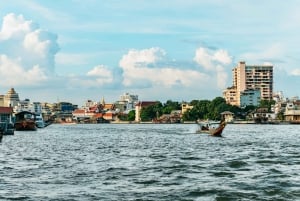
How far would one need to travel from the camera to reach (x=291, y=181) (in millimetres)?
24812

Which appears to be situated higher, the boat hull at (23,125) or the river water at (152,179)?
the boat hull at (23,125)

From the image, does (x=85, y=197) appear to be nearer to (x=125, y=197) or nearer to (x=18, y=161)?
(x=125, y=197)

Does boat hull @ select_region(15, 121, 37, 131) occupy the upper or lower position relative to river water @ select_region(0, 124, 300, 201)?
upper

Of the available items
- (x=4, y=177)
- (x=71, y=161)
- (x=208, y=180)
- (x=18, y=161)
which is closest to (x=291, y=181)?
(x=208, y=180)

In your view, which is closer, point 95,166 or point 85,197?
point 85,197

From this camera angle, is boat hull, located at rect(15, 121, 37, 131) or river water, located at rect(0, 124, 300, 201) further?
boat hull, located at rect(15, 121, 37, 131)

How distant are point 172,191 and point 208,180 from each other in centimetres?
326

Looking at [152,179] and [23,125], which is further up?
[23,125]

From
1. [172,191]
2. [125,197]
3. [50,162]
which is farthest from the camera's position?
[50,162]

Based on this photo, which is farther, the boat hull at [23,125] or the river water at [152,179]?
the boat hull at [23,125]

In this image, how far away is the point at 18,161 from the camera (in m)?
35.9

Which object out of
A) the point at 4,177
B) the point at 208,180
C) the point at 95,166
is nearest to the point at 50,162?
the point at 95,166

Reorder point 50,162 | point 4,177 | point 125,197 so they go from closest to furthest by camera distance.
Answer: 1. point 125,197
2. point 4,177
3. point 50,162

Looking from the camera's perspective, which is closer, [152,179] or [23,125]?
[152,179]
